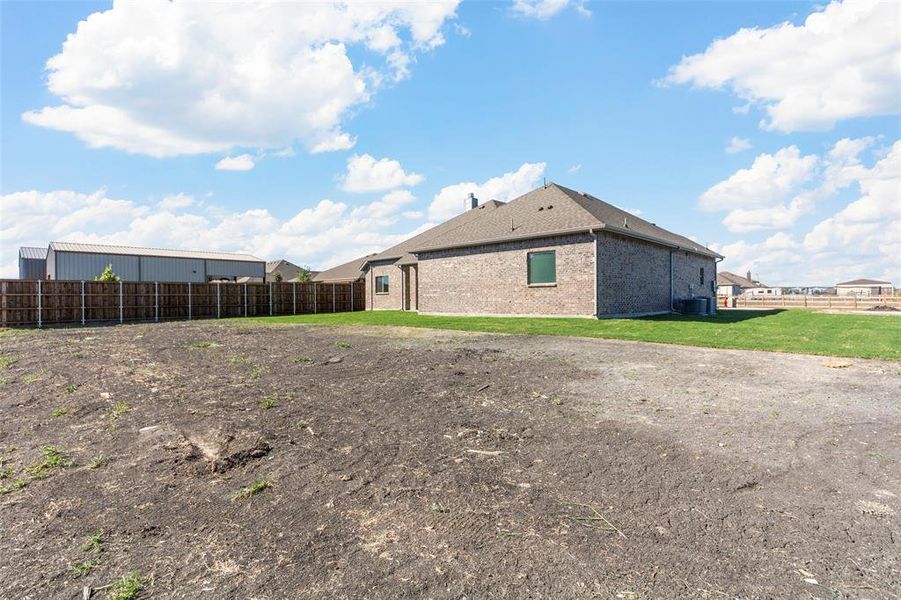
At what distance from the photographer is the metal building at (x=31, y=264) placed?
164ft

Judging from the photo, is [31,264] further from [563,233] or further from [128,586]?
[128,586]

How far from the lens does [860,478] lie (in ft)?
10.9

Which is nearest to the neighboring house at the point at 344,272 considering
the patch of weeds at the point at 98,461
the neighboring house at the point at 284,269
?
the neighboring house at the point at 284,269

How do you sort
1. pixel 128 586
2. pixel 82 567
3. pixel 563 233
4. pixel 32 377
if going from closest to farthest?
pixel 128 586 → pixel 82 567 → pixel 32 377 → pixel 563 233

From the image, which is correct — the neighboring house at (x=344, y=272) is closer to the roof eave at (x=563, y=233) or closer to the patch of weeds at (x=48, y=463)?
the roof eave at (x=563, y=233)

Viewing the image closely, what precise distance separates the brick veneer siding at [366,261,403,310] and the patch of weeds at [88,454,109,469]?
24792 mm

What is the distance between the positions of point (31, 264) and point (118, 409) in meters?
62.8

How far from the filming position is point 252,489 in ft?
10.3

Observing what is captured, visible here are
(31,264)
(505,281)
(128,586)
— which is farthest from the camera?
(31,264)

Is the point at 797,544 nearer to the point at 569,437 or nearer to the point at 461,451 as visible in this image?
the point at 569,437

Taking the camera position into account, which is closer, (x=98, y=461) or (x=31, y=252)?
(x=98, y=461)

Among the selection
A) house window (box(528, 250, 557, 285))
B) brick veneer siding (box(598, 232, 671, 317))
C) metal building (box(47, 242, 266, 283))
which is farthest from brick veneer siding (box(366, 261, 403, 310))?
metal building (box(47, 242, 266, 283))

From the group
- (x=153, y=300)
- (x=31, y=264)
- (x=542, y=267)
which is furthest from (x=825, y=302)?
(x=31, y=264)

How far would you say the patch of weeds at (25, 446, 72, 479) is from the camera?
3.46 meters
